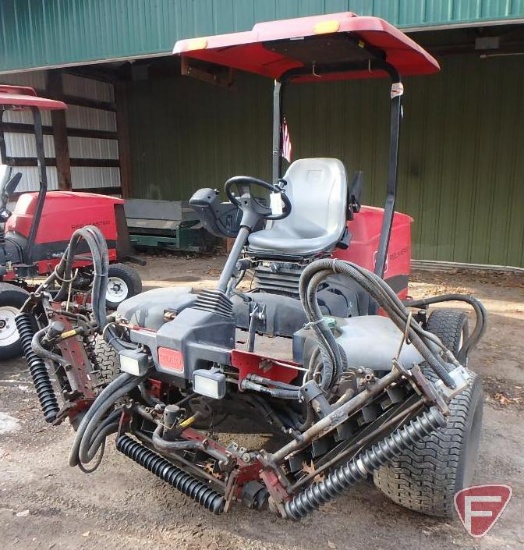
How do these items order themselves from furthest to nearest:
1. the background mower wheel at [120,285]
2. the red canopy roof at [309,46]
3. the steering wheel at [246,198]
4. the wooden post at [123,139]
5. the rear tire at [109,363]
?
the wooden post at [123,139] < the background mower wheel at [120,285] < the rear tire at [109,363] < the steering wheel at [246,198] < the red canopy roof at [309,46]

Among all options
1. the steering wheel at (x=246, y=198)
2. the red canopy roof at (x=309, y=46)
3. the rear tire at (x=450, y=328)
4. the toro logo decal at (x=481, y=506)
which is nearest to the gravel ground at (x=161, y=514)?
the toro logo decal at (x=481, y=506)

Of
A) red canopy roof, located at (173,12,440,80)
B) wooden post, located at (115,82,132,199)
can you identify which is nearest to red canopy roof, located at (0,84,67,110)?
red canopy roof, located at (173,12,440,80)

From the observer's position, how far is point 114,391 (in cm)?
218

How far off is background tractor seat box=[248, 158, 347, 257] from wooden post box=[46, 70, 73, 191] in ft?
22.2

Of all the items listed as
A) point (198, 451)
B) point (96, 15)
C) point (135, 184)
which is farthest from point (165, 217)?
point (198, 451)

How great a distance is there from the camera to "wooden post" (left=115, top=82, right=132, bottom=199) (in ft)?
33.2

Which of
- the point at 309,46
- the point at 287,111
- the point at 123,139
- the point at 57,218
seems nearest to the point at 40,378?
the point at 309,46

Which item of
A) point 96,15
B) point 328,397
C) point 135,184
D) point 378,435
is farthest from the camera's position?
point 135,184

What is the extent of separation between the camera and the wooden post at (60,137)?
29.0 feet

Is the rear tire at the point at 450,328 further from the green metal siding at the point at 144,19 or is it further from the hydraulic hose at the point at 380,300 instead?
the green metal siding at the point at 144,19

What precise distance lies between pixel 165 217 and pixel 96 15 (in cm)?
320

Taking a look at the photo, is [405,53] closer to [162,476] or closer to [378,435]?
[378,435]

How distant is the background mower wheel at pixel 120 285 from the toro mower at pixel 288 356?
2.75 m

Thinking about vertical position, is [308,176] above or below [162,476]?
above
